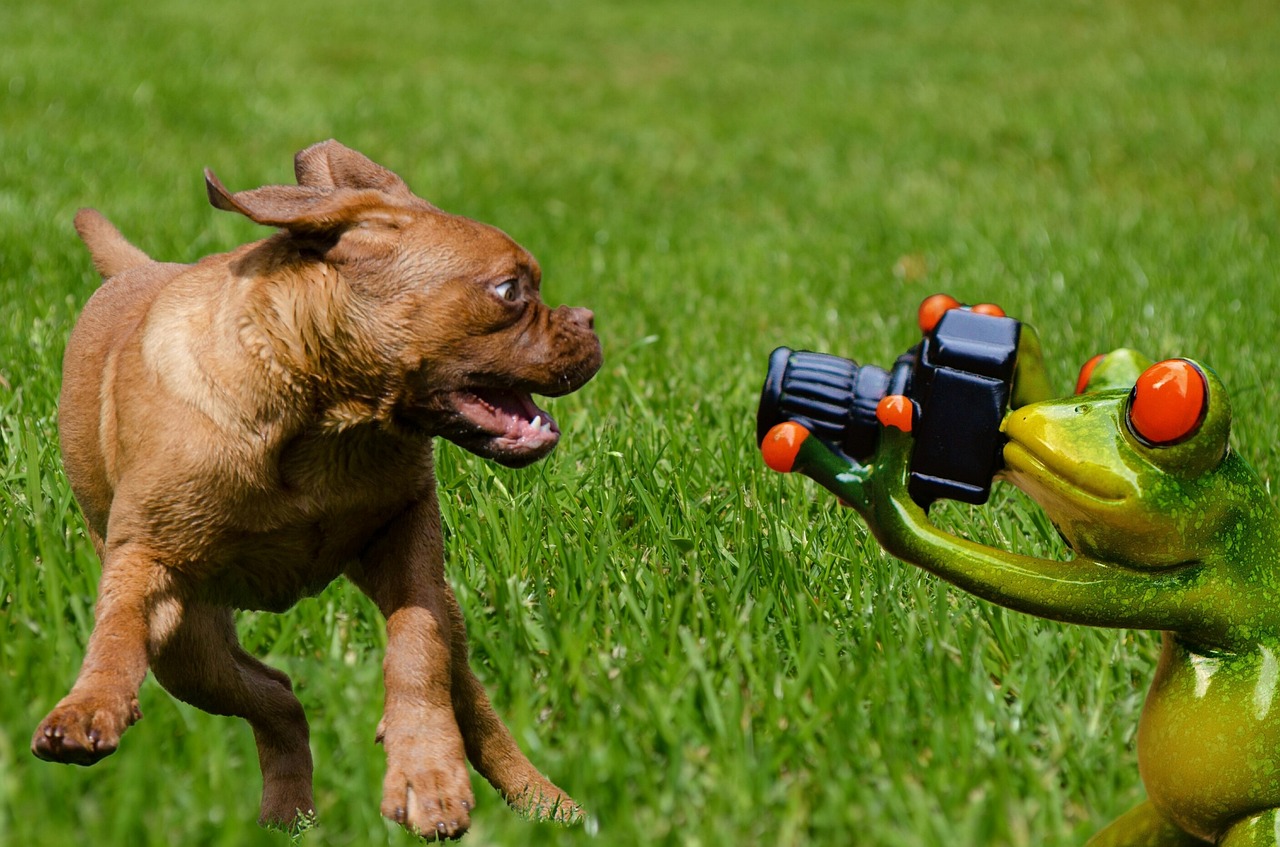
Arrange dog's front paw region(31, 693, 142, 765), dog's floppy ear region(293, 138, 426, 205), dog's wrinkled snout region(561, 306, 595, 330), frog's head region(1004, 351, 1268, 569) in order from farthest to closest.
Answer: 1. dog's floppy ear region(293, 138, 426, 205)
2. dog's wrinkled snout region(561, 306, 595, 330)
3. frog's head region(1004, 351, 1268, 569)
4. dog's front paw region(31, 693, 142, 765)

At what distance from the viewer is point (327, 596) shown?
297cm

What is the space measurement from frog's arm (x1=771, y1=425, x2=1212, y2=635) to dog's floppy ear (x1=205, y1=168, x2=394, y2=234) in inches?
43.6

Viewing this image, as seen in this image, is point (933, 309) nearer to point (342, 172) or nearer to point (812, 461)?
point (812, 461)

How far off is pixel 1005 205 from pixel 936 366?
599 cm

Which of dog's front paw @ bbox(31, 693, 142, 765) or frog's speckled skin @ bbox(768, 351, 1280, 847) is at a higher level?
frog's speckled skin @ bbox(768, 351, 1280, 847)

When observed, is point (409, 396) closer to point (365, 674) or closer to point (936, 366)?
point (365, 674)

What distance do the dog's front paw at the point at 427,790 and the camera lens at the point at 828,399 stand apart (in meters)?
0.86

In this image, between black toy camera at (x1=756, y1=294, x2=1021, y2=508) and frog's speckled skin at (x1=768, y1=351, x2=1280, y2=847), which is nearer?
frog's speckled skin at (x1=768, y1=351, x2=1280, y2=847)

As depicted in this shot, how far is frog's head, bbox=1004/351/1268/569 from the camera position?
2100mm

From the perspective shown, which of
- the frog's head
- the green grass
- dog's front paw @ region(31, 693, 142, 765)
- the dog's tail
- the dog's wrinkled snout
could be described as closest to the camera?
dog's front paw @ region(31, 693, 142, 765)

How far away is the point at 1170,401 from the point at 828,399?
0.63 m

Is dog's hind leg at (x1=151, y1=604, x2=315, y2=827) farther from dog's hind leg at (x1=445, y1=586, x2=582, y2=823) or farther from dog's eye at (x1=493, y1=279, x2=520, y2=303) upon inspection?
dog's eye at (x1=493, y1=279, x2=520, y2=303)

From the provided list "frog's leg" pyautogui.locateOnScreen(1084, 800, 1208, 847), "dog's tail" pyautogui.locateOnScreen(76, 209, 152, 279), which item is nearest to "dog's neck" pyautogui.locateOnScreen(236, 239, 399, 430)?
"dog's tail" pyautogui.locateOnScreen(76, 209, 152, 279)

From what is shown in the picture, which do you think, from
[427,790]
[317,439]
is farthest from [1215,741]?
[317,439]
